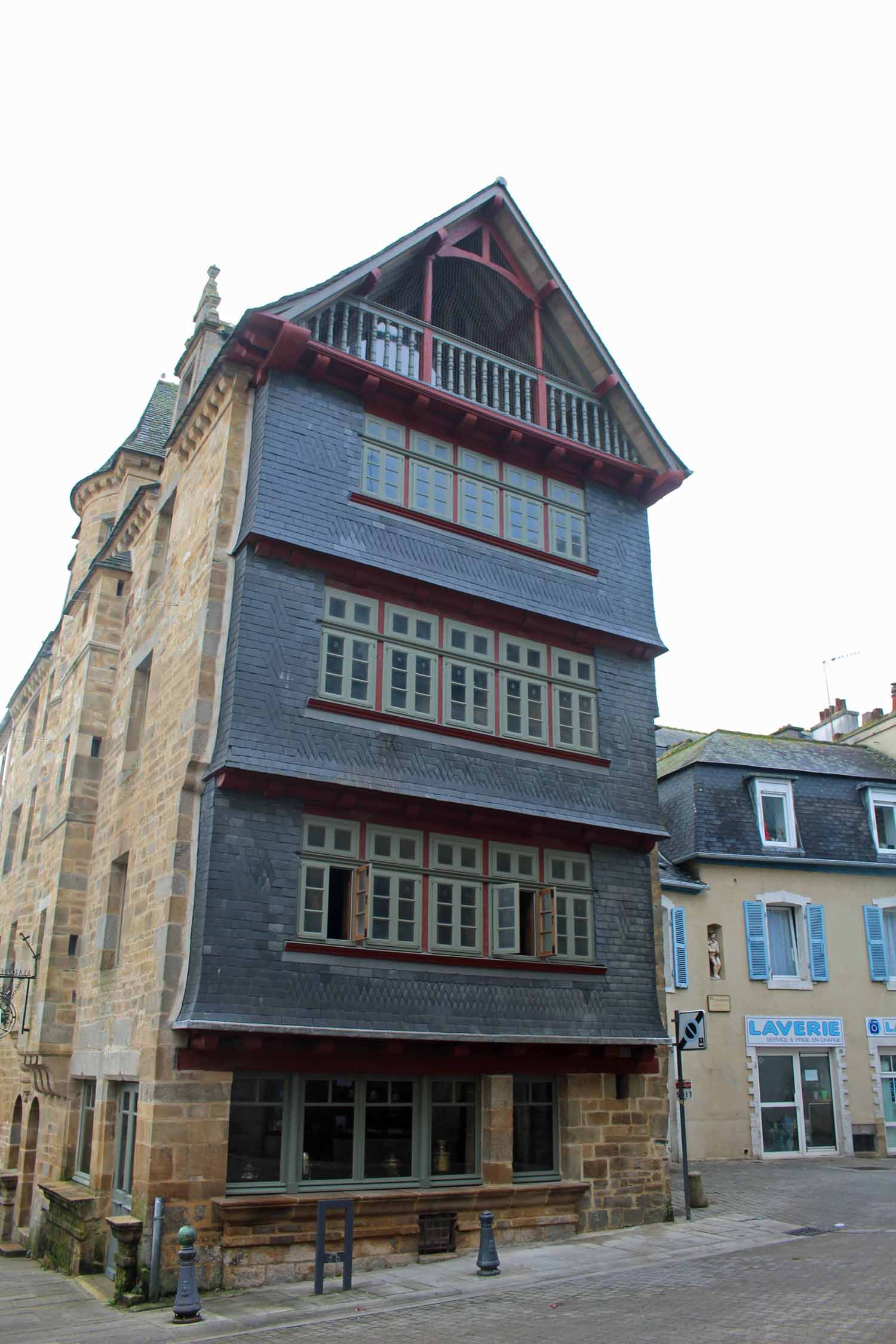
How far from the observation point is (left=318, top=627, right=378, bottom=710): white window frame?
14.4 meters

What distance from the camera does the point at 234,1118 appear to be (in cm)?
1264

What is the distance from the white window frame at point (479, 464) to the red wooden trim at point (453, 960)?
24.1 feet

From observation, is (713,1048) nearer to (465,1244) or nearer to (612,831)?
(612,831)

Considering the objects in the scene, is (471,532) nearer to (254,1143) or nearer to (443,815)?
(443,815)

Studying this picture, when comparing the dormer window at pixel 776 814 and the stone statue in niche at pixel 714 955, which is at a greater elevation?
the dormer window at pixel 776 814

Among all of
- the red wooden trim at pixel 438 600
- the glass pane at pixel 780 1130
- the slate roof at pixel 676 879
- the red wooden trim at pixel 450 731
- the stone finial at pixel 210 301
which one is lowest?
the glass pane at pixel 780 1130

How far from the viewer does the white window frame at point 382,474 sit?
1574 centimetres

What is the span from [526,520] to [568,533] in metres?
0.90

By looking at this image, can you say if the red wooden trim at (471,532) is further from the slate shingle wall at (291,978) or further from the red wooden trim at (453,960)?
the red wooden trim at (453,960)

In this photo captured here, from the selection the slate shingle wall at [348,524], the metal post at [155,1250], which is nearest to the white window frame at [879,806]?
the slate shingle wall at [348,524]

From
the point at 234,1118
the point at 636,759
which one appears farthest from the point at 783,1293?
the point at 636,759

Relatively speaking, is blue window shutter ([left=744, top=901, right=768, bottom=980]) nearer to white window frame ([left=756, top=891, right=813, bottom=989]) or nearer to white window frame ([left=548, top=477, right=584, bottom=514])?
white window frame ([left=756, top=891, right=813, bottom=989])

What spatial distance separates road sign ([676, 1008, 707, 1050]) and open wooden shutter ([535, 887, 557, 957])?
1905 mm

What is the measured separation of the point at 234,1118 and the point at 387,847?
3.74 m
